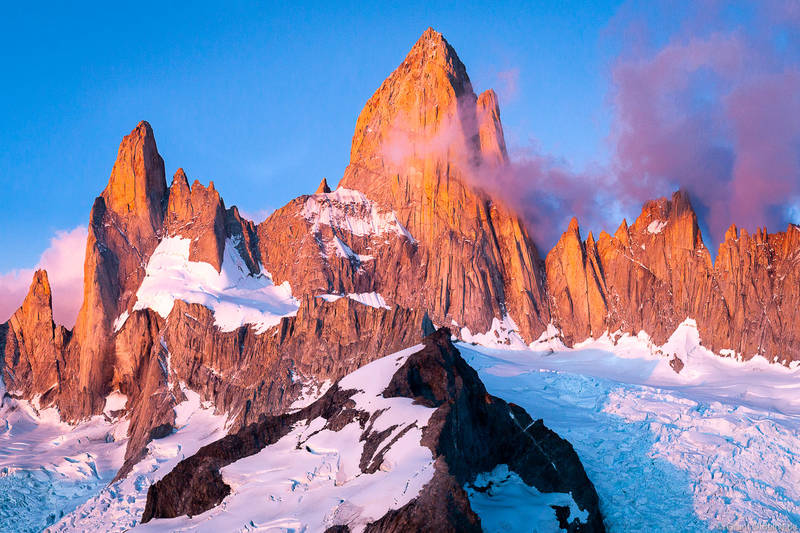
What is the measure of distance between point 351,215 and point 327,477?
3844 inches

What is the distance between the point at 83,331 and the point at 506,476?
313 feet

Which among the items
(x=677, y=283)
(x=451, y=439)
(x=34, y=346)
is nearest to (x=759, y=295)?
(x=677, y=283)

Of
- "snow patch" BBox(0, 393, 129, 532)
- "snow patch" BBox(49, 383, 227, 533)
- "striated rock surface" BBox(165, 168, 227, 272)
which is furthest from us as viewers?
"striated rock surface" BBox(165, 168, 227, 272)

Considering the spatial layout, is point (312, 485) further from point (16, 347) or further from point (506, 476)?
point (16, 347)

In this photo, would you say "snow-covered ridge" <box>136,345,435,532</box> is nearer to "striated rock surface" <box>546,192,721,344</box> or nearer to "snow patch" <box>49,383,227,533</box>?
"snow patch" <box>49,383,227,533</box>

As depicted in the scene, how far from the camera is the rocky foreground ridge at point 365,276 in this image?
107 m

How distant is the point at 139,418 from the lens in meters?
104

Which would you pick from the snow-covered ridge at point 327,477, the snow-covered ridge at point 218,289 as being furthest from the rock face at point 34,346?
the snow-covered ridge at point 327,477

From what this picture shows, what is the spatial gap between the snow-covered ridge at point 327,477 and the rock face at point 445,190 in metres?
78.4

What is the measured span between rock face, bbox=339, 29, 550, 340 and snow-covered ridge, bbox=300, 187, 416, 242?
2031mm

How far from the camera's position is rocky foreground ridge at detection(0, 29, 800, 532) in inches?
4205

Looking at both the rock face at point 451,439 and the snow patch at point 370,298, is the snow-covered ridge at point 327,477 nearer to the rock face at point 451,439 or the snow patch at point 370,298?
the rock face at point 451,439

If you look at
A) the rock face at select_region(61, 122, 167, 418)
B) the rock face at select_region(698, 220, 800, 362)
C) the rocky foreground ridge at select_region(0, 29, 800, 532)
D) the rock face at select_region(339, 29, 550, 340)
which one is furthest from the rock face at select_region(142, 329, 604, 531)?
the rock face at select_region(61, 122, 167, 418)

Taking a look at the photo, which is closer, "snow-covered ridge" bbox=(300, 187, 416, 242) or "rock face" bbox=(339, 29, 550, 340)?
"rock face" bbox=(339, 29, 550, 340)
